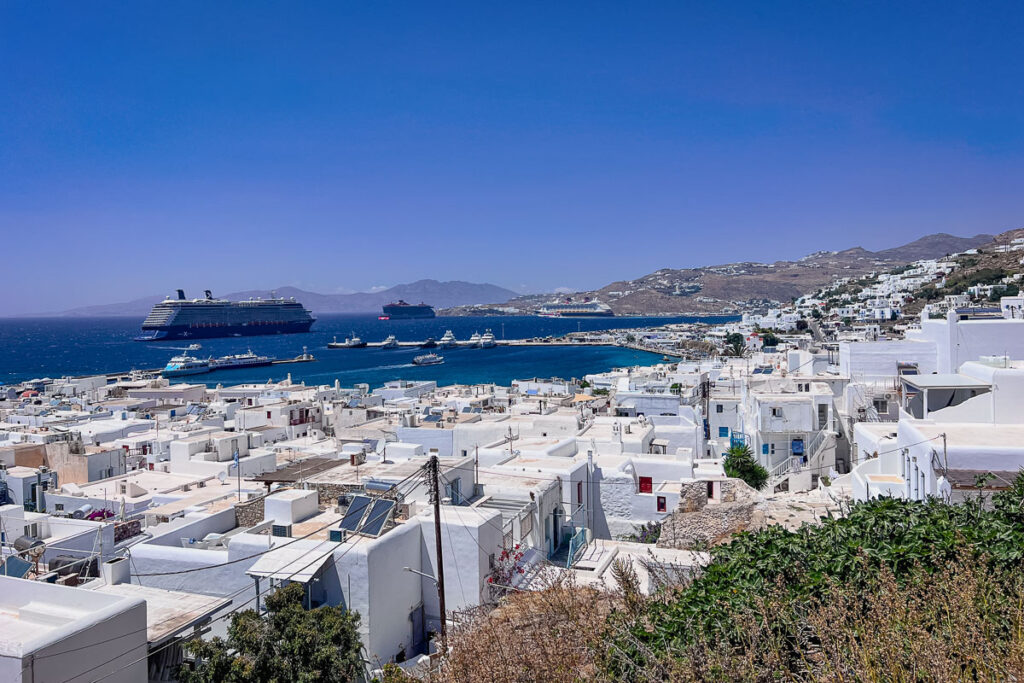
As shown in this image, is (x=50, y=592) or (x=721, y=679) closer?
(x=721, y=679)

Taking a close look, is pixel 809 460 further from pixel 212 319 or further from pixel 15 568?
pixel 212 319

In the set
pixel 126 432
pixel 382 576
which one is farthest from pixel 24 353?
pixel 382 576

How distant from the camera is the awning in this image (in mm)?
7336

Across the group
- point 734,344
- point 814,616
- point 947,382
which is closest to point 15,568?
point 814,616

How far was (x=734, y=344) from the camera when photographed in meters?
75.2

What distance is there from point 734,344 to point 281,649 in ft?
242

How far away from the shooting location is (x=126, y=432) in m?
22.3

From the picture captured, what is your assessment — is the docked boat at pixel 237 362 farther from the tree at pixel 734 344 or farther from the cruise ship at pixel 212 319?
the tree at pixel 734 344

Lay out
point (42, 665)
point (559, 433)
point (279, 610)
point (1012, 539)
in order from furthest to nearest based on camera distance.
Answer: point (559, 433), point (279, 610), point (42, 665), point (1012, 539)

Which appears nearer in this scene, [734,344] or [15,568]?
[15,568]

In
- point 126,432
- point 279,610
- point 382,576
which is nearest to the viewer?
point 279,610

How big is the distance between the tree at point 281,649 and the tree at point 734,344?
6422 cm

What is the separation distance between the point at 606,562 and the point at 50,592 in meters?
6.01

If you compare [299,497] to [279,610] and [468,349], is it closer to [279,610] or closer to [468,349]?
[279,610]
